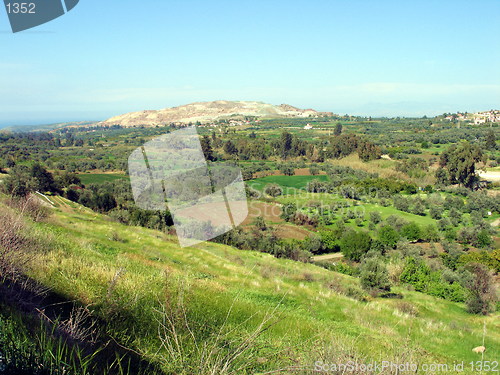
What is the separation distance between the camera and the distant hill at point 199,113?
153250 mm

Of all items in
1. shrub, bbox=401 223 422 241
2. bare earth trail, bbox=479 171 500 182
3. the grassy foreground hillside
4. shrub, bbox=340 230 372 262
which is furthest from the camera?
bare earth trail, bbox=479 171 500 182

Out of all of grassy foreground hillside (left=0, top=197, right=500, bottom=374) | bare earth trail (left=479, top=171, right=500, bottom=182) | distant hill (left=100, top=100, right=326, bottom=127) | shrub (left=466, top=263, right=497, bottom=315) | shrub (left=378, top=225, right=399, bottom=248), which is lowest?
bare earth trail (left=479, top=171, right=500, bottom=182)

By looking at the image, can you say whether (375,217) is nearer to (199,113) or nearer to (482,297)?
(482,297)

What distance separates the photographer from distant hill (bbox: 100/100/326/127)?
503 ft

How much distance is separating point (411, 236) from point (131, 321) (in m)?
33.6

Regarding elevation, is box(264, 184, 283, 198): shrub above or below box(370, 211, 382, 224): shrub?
above

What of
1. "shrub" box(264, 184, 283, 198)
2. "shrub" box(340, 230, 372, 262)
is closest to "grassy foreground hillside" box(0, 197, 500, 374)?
"shrub" box(340, 230, 372, 262)

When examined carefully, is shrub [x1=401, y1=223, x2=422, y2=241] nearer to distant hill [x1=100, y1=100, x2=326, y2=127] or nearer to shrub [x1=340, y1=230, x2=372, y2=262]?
shrub [x1=340, y1=230, x2=372, y2=262]

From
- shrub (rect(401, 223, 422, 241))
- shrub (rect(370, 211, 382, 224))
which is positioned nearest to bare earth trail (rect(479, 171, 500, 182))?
shrub (rect(370, 211, 382, 224))

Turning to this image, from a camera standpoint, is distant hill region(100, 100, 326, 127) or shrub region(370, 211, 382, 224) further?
Result: distant hill region(100, 100, 326, 127)

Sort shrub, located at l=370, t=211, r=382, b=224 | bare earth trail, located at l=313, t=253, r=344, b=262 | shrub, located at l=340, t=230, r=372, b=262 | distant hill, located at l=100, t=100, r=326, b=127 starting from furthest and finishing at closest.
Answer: distant hill, located at l=100, t=100, r=326, b=127, shrub, located at l=370, t=211, r=382, b=224, bare earth trail, located at l=313, t=253, r=344, b=262, shrub, located at l=340, t=230, r=372, b=262

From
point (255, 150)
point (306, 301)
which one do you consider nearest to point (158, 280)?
point (306, 301)

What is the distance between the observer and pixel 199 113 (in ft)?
517

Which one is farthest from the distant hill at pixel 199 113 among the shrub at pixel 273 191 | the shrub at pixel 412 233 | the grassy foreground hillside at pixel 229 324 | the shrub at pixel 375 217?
the grassy foreground hillside at pixel 229 324
